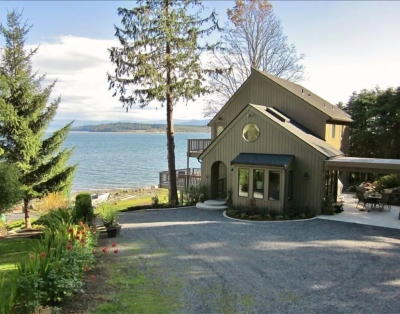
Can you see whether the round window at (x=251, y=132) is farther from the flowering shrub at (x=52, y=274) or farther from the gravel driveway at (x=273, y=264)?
the flowering shrub at (x=52, y=274)

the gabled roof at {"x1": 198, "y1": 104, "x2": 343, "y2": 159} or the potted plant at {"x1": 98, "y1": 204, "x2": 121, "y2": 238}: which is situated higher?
the gabled roof at {"x1": 198, "y1": 104, "x2": 343, "y2": 159}

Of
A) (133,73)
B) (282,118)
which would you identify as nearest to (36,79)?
(133,73)

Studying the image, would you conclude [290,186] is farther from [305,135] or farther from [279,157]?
[305,135]

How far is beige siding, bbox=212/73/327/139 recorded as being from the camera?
15.9 meters

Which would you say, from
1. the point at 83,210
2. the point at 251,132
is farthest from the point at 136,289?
the point at 251,132

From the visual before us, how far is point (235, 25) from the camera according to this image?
885 inches

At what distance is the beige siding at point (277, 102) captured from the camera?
625 inches

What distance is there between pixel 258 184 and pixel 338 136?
24.9 feet

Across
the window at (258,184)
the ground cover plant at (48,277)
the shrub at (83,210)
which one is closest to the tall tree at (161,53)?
the window at (258,184)

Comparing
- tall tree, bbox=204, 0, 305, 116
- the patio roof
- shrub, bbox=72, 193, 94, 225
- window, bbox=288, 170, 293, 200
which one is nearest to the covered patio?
window, bbox=288, 170, 293, 200

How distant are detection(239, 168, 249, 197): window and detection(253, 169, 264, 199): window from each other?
1.19 ft

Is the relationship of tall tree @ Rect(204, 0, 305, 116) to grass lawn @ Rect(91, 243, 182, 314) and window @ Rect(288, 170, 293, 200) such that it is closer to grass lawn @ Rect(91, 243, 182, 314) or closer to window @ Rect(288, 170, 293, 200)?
window @ Rect(288, 170, 293, 200)

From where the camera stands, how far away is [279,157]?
44.4 ft

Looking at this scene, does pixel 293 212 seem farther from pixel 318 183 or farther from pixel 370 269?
pixel 370 269
